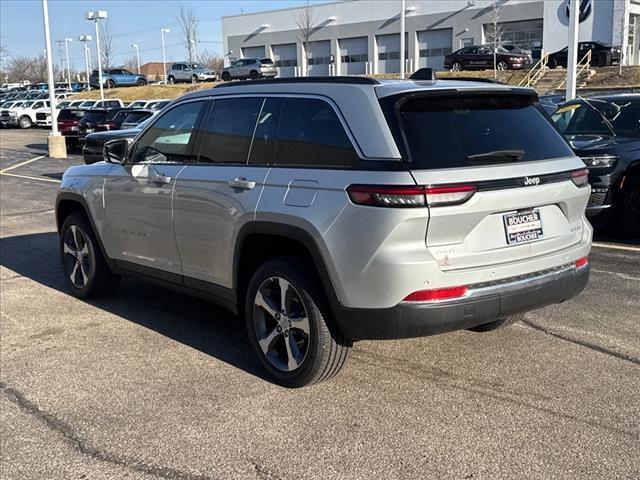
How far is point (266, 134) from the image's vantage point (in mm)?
4559

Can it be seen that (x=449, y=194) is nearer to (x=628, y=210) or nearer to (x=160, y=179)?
(x=160, y=179)

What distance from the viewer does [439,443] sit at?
3645 millimetres

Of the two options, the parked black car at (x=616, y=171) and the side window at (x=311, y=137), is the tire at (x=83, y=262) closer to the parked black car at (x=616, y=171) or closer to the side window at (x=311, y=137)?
the side window at (x=311, y=137)

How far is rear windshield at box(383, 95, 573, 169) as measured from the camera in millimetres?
3869

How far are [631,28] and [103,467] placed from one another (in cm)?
5185

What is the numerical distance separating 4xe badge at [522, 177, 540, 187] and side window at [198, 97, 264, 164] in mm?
1757

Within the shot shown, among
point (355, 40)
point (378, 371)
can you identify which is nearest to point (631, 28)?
point (355, 40)

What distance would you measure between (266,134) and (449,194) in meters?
1.38

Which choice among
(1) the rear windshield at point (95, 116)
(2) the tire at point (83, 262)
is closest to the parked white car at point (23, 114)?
(1) the rear windshield at point (95, 116)

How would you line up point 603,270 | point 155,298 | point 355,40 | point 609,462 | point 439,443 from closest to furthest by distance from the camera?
point 609,462
point 439,443
point 155,298
point 603,270
point 355,40

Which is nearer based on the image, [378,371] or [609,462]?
[609,462]

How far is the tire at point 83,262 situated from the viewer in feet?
20.8

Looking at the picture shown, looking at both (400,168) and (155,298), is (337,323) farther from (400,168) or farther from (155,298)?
(155,298)

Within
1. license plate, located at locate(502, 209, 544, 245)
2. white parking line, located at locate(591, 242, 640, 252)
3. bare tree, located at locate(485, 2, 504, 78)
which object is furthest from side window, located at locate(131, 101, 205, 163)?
bare tree, located at locate(485, 2, 504, 78)
